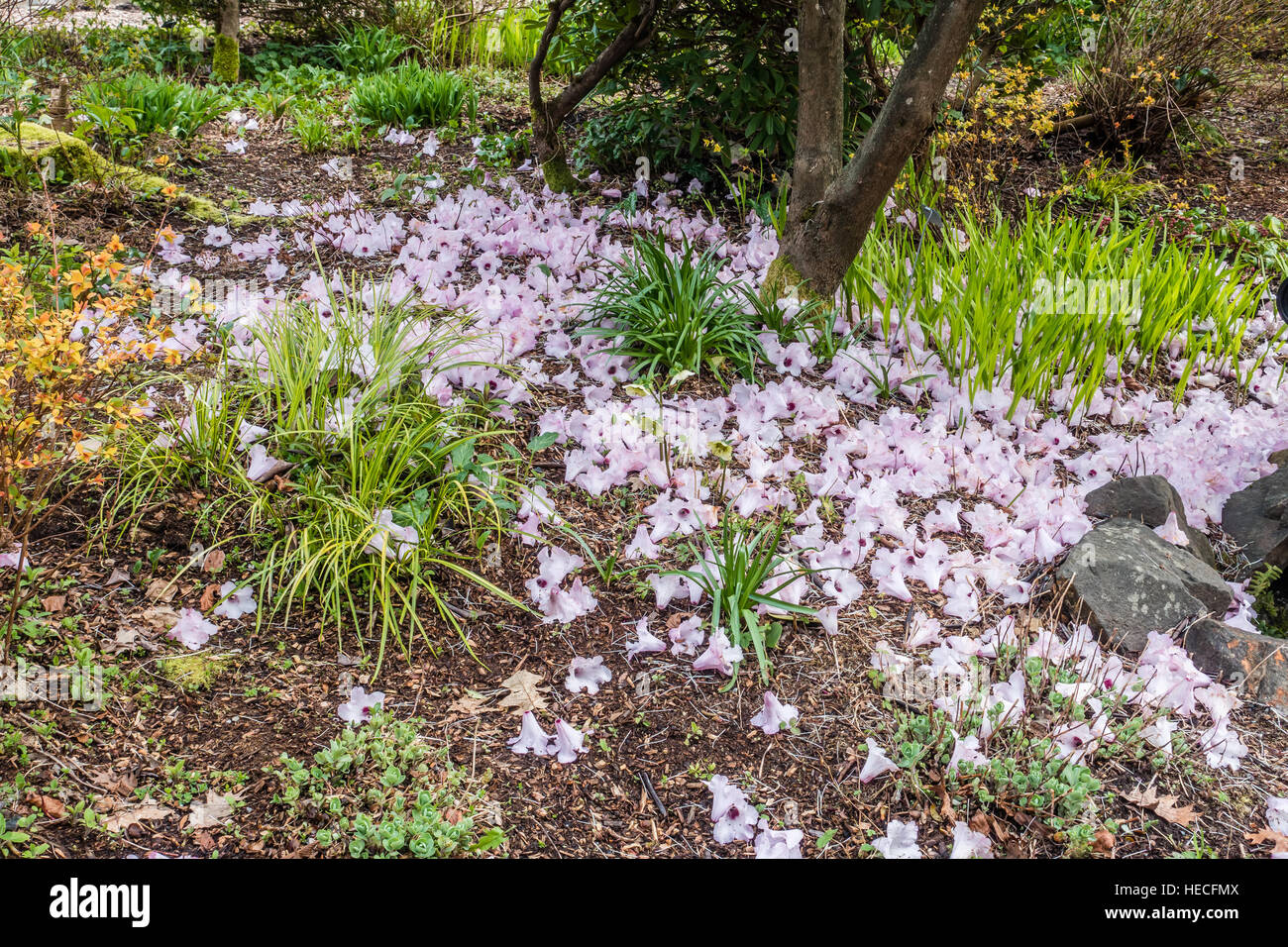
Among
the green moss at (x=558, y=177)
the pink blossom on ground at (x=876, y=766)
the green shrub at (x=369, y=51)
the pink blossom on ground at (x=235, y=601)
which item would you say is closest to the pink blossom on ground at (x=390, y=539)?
the pink blossom on ground at (x=235, y=601)

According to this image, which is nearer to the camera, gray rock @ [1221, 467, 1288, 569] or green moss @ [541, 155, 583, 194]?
gray rock @ [1221, 467, 1288, 569]

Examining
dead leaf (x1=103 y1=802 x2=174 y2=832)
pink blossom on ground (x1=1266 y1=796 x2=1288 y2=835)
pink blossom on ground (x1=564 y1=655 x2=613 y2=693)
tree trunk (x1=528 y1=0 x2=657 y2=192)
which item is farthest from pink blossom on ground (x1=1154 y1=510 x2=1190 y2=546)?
tree trunk (x1=528 y1=0 x2=657 y2=192)

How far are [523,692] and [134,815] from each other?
2.79 ft

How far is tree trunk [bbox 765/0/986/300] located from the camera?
327 centimetres

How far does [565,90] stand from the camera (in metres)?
4.75

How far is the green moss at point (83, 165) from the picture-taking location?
13.7 ft

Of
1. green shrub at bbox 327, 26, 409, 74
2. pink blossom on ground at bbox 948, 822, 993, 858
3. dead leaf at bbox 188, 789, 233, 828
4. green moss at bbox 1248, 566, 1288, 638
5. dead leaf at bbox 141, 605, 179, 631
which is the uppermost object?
green shrub at bbox 327, 26, 409, 74

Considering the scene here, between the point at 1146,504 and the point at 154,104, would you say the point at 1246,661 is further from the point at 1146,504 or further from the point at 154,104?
the point at 154,104

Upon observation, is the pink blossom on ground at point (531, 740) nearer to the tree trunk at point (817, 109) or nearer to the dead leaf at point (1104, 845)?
the dead leaf at point (1104, 845)

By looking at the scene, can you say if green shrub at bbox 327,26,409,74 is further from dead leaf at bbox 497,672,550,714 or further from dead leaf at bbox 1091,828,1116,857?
dead leaf at bbox 1091,828,1116,857

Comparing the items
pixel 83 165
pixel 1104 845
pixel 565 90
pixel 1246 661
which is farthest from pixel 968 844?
pixel 83 165

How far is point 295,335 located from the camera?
303 centimetres

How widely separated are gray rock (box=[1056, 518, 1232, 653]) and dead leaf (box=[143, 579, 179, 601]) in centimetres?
240

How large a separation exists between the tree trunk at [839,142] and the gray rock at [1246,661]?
6.30 feet
